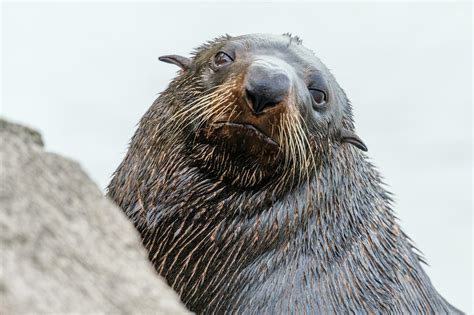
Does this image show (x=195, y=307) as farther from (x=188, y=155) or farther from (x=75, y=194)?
(x=75, y=194)

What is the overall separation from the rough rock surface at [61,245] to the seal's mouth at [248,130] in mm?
4595

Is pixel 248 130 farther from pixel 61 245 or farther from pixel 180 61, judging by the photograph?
pixel 61 245

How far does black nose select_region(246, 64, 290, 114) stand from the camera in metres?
8.20

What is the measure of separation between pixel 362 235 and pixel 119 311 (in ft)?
22.5

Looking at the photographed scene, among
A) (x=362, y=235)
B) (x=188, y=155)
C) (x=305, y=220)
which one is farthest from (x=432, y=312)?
(x=188, y=155)

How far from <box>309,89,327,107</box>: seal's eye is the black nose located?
1167 millimetres

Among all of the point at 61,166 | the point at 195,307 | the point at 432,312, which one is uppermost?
the point at 61,166

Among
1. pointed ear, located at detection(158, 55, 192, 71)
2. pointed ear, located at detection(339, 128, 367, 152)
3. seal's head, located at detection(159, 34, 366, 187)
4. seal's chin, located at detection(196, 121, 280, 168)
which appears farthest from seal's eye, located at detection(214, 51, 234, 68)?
pointed ear, located at detection(339, 128, 367, 152)

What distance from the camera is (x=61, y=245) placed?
356cm

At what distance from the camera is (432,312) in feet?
34.7

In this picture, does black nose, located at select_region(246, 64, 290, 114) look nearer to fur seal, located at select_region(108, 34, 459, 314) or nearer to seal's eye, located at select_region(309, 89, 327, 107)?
fur seal, located at select_region(108, 34, 459, 314)

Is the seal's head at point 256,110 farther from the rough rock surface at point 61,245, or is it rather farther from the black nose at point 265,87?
the rough rock surface at point 61,245

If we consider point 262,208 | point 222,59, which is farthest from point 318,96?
point 262,208

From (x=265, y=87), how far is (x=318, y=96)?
5.04 ft
